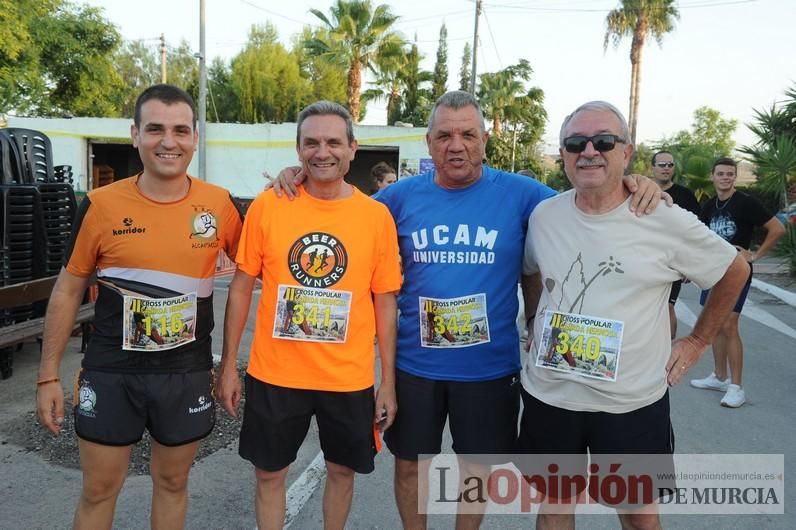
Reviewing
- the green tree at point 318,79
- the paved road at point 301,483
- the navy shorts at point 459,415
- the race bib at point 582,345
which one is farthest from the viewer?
the green tree at point 318,79

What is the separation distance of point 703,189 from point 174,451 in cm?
1942

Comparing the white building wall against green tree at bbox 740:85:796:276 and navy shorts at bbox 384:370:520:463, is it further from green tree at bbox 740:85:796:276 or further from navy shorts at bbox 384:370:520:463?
navy shorts at bbox 384:370:520:463

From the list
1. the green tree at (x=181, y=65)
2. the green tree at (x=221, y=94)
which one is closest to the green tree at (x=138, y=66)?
the green tree at (x=181, y=65)

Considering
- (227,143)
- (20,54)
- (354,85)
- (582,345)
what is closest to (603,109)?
(582,345)

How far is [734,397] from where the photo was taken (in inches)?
211

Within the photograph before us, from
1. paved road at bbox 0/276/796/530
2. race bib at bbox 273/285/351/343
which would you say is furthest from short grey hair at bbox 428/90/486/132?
paved road at bbox 0/276/796/530

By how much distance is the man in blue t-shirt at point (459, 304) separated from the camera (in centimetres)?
276

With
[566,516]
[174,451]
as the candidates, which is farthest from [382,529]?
[174,451]

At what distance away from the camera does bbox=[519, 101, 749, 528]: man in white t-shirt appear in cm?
240

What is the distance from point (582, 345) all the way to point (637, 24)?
108ft

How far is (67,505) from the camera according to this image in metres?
3.32

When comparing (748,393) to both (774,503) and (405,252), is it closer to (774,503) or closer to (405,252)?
(774,503)

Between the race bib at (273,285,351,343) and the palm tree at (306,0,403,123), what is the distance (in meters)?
23.5

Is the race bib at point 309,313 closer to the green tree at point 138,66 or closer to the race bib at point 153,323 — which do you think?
the race bib at point 153,323
